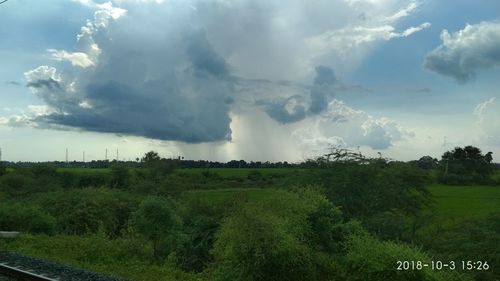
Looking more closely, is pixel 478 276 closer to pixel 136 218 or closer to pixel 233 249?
pixel 233 249

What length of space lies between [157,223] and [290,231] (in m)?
14.2

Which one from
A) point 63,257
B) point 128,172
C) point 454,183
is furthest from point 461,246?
point 128,172

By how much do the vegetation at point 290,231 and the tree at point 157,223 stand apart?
2.0 inches

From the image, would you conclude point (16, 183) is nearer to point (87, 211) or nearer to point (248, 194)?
point (87, 211)

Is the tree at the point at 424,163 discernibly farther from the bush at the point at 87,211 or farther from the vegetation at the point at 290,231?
the bush at the point at 87,211

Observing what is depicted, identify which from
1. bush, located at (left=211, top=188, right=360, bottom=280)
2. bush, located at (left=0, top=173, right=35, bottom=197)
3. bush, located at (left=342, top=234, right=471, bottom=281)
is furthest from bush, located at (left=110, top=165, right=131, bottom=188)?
bush, located at (left=342, top=234, right=471, bottom=281)

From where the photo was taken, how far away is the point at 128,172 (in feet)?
281

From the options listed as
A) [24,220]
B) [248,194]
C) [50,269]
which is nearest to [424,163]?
[248,194]

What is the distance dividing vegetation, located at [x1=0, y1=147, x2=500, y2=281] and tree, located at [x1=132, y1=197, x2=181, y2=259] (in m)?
0.05

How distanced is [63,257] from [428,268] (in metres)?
13.6

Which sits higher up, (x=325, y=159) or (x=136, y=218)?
(x=325, y=159)

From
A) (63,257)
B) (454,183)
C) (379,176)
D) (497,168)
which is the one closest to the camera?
(63,257)

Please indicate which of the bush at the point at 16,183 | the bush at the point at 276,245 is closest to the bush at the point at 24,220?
the bush at the point at 276,245

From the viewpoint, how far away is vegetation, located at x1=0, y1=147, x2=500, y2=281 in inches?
517
